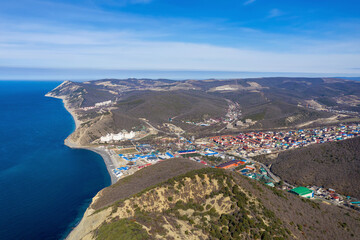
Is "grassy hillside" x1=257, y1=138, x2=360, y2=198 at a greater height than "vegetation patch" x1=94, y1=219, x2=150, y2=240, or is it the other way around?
"vegetation patch" x1=94, y1=219, x2=150, y2=240

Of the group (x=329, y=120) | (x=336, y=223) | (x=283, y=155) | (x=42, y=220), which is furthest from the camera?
(x=329, y=120)

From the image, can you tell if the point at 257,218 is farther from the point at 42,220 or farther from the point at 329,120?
the point at 329,120

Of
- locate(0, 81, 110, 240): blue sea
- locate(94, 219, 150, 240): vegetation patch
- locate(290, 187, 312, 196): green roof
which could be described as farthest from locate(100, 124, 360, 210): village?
locate(94, 219, 150, 240): vegetation patch

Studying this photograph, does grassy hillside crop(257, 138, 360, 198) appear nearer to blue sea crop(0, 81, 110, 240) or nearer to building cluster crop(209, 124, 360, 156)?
building cluster crop(209, 124, 360, 156)

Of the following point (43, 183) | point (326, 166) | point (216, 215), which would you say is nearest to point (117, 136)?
point (43, 183)

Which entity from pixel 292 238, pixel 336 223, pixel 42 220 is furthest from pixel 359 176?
pixel 42 220

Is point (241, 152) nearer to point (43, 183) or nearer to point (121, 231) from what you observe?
point (43, 183)
